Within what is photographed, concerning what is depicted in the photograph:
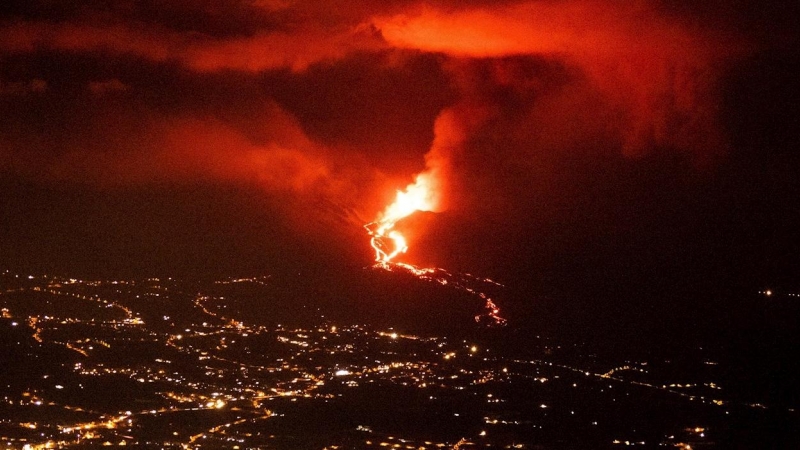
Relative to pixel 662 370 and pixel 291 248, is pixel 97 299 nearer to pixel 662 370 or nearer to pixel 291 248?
pixel 291 248

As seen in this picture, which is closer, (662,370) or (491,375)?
(491,375)

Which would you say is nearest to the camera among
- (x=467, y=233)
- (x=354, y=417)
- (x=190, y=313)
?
(x=354, y=417)

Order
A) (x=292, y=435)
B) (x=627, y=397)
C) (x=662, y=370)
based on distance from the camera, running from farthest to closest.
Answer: (x=662, y=370)
(x=627, y=397)
(x=292, y=435)

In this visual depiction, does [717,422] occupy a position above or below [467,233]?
below

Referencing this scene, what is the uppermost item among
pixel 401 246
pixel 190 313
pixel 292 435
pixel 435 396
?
pixel 401 246

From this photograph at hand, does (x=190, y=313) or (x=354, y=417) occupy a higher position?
(x=190, y=313)

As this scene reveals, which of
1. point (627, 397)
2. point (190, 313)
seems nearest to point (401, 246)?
point (190, 313)

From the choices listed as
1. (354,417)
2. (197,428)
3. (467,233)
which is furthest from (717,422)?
(467,233)

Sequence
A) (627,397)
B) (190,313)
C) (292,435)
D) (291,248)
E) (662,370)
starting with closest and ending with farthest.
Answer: (292,435), (627,397), (662,370), (190,313), (291,248)

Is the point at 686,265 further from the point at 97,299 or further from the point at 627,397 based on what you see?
the point at 97,299
